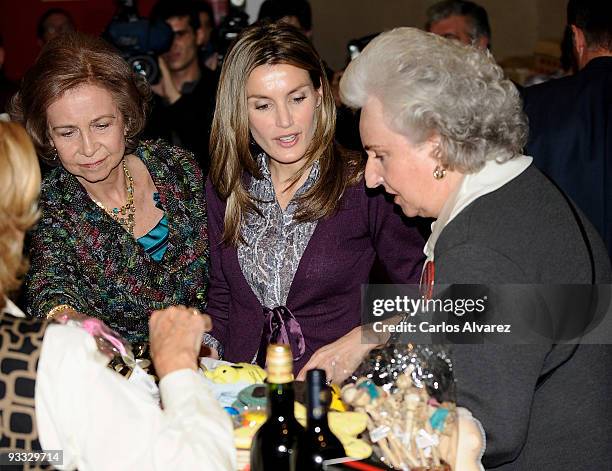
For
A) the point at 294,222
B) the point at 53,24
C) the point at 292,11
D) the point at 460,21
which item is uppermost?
the point at 53,24

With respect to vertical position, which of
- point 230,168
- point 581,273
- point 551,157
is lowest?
point 581,273

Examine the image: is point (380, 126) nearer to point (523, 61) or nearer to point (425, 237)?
point (425, 237)

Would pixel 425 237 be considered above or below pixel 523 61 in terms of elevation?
below

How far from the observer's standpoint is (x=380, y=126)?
188cm

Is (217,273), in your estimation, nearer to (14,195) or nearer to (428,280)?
(428,280)

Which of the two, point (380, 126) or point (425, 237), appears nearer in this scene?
point (380, 126)

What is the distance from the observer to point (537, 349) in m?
1.60

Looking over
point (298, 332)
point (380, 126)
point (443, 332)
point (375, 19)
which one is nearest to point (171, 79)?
point (375, 19)

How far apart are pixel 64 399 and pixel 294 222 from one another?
49.9 inches

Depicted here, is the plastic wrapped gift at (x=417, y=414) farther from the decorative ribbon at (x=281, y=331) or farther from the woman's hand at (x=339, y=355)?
the decorative ribbon at (x=281, y=331)

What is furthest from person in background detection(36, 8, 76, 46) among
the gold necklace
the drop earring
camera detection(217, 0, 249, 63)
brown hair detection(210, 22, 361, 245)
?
the drop earring

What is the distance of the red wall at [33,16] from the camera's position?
304 inches

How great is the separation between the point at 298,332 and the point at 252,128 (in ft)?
1.92

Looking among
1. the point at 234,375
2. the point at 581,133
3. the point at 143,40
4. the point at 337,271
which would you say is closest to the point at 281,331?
the point at 337,271
